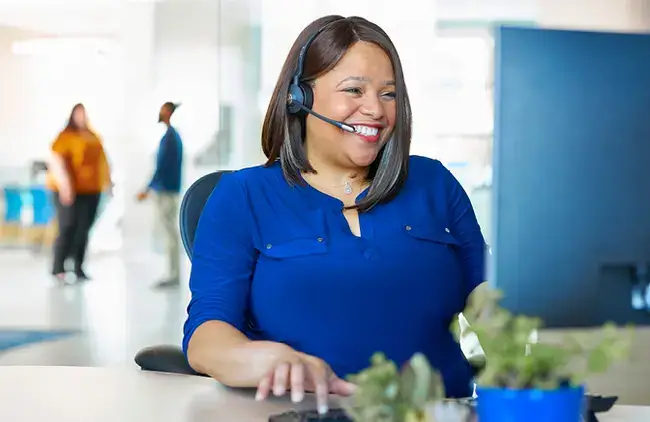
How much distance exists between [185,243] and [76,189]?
5247 millimetres

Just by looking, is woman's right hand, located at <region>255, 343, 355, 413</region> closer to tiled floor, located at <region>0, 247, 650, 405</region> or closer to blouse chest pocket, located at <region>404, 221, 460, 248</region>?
blouse chest pocket, located at <region>404, 221, 460, 248</region>

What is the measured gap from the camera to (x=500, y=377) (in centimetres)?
70

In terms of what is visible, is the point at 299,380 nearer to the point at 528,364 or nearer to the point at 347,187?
the point at 528,364

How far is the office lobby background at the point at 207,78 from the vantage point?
6695mm

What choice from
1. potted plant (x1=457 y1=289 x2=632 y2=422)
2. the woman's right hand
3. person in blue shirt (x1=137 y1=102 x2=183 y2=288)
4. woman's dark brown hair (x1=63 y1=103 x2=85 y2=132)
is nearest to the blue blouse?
the woman's right hand

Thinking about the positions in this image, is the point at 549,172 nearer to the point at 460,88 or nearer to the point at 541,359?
the point at 541,359

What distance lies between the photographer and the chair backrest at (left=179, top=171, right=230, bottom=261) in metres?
1.48

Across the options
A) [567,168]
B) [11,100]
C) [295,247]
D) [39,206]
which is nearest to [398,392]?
[567,168]

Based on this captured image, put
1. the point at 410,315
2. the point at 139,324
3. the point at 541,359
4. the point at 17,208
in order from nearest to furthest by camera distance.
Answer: the point at 541,359 < the point at 410,315 < the point at 139,324 < the point at 17,208

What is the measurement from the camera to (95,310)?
19.8 feet

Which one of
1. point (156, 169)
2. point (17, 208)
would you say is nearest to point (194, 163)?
point (156, 169)

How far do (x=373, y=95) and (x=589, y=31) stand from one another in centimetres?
67

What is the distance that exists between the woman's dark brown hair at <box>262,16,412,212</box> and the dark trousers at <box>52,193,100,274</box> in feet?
17.4

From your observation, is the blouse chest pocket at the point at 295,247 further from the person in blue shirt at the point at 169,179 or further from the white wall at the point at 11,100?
the white wall at the point at 11,100
